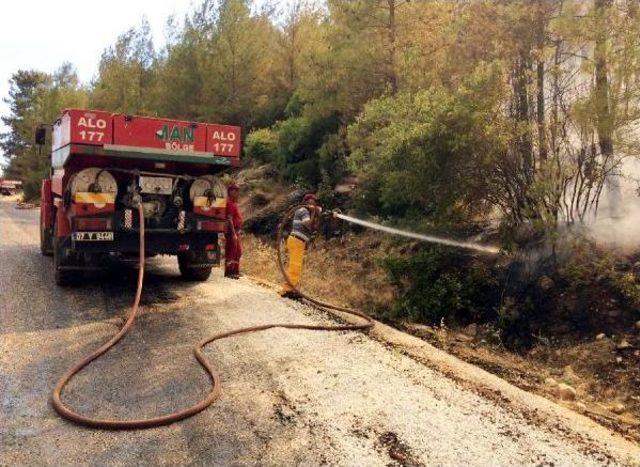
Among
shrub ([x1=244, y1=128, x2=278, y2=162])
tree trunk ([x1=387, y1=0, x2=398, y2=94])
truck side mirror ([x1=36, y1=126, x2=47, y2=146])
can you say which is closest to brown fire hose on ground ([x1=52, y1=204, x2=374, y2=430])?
truck side mirror ([x1=36, y1=126, x2=47, y2=146])

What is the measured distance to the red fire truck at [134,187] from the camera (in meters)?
7.09

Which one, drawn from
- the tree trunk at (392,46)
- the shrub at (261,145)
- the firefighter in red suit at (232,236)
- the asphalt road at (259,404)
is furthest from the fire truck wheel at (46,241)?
the shrub at (261,145)

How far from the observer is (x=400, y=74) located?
11969 mm

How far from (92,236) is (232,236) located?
2.19 metres

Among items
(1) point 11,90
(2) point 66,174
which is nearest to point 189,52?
(2) point 66,174

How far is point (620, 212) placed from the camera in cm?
718

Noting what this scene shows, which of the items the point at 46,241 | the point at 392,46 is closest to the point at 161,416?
the point at 46,241

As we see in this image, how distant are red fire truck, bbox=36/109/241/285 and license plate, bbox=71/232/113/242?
1 centimetres

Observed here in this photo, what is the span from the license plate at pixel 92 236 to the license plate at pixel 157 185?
2.57 ft

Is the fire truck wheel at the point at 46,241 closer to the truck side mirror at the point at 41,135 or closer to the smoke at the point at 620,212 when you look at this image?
the truck side mirror at the point at 41,135

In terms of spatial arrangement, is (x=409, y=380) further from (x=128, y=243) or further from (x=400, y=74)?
(x=400, y=74)

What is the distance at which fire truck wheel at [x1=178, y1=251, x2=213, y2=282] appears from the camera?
8.13 metres

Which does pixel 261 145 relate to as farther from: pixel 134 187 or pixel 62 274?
pixel 62 274

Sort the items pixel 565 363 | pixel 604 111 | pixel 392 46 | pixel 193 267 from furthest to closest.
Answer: pixel 392 46
pixel 193 267
pixel 604 111
pixel 565 363
